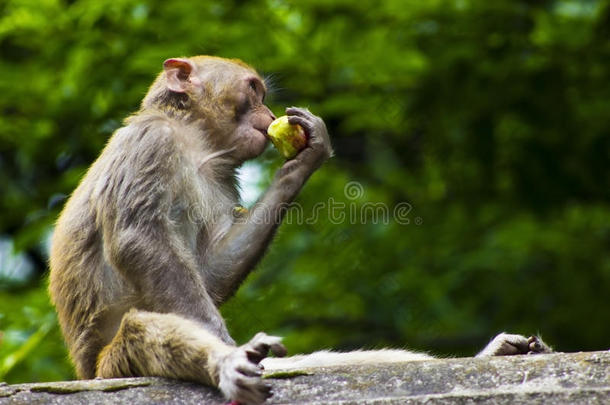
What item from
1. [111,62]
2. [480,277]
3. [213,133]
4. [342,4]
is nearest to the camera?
[213,133]

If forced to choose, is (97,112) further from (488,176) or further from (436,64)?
(488,176)

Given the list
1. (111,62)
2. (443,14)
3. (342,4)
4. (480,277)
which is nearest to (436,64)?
(443,14)

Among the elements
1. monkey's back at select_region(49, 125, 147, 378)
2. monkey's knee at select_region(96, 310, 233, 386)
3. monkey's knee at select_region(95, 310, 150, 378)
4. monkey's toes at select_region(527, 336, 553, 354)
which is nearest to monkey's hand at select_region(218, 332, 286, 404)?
monkey's knee at select_region(96, 310, 233, 386)

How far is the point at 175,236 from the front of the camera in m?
4.97

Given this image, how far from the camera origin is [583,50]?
347 inches

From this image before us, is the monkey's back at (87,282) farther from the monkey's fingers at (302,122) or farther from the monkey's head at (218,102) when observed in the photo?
the monkey's fingers at (302,122)

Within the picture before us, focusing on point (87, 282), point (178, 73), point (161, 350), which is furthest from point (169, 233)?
point (178, 73)

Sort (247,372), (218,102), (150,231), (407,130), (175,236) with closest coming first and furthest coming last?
1. (247,372)
2. (150,231)
3. (175,236)
4. (218,102)
5. (407,130)

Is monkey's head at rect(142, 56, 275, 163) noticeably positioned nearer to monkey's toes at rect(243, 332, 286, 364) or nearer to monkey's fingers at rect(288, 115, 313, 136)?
monkey's fingers at rect(288, 115, 313, 136)

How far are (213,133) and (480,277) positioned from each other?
4.33 meters

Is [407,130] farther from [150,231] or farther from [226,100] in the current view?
[150,231]

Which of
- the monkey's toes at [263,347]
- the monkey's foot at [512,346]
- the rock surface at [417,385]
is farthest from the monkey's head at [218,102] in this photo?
the rock surface at [417,385]

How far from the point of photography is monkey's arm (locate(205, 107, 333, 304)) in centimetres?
538

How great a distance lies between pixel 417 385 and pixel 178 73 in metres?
2.95
